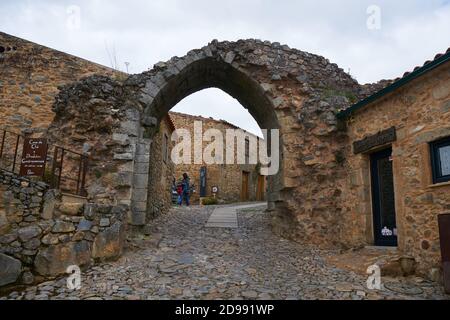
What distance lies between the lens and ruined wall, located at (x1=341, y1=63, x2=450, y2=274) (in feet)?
13.4

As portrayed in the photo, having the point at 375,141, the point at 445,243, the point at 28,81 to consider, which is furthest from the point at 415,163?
the point at 28,81

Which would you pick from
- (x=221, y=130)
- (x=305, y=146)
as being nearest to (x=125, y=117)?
(x=305, y=146)

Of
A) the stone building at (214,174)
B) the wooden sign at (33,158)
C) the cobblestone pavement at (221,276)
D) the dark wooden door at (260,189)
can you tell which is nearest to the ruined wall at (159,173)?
the cobblestone pavement at (221,276)

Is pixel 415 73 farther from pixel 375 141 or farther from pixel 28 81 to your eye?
pixel 28 81

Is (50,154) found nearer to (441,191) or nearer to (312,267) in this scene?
(312,267)

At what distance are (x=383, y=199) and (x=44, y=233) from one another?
5174 millimetres

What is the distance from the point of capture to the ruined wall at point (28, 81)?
967 cm

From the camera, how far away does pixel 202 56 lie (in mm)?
6828

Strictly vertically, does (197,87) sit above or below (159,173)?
above

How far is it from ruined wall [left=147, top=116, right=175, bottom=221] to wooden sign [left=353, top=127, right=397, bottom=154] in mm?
4727

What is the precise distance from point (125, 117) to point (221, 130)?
40.4 ft

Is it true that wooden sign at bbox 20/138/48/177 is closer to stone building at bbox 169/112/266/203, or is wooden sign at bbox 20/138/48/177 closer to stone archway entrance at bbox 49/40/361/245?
stone archway entrance at bbox 49/40/361/245

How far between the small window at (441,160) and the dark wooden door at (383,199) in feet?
2.87

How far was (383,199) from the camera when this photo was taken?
532 cm
